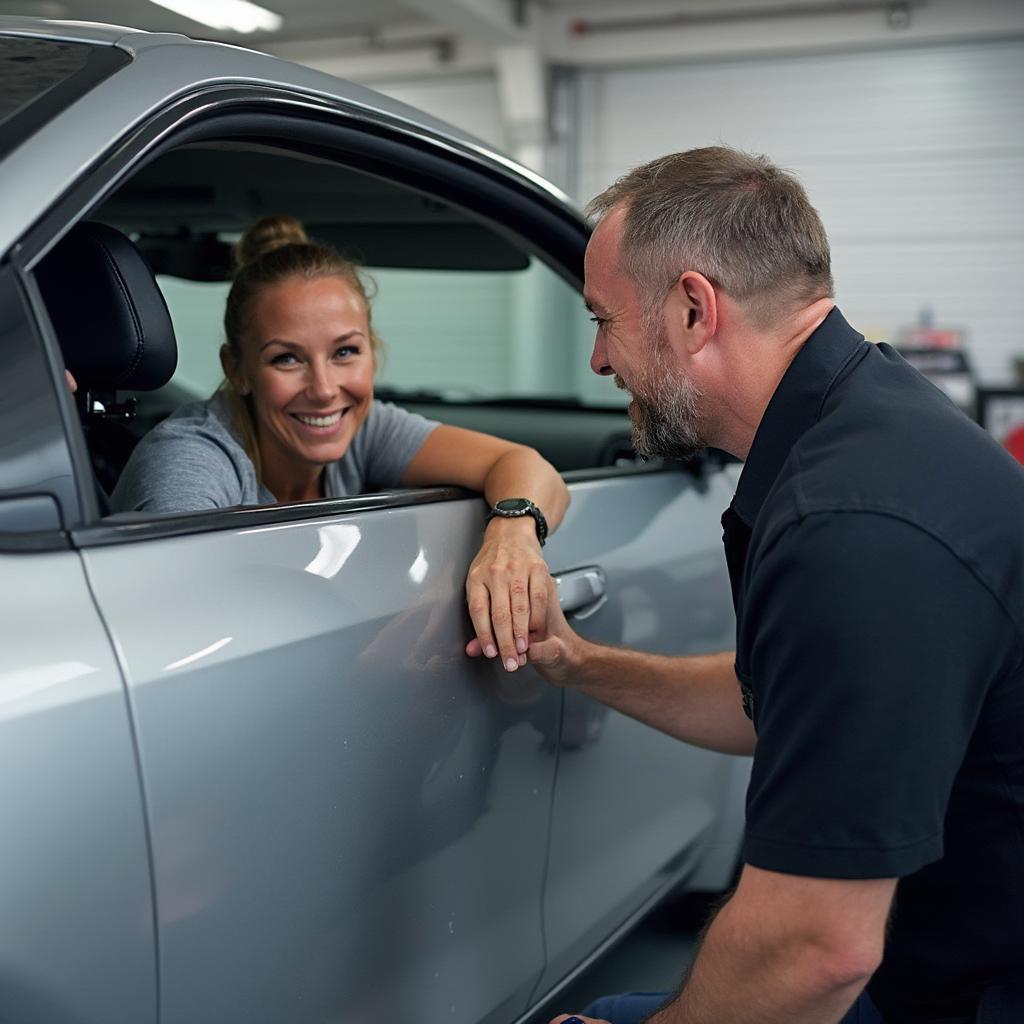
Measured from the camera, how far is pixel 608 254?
1.45 metres

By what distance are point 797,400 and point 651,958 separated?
143 centimetres

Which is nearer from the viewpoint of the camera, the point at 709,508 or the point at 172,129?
the point at 172,129

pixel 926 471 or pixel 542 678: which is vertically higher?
pixel 926 471

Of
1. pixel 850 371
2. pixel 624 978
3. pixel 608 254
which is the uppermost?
pixel 608 254

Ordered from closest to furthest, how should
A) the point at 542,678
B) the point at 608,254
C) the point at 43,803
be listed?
the point at 43,803
the point at 608,254
the point at 542,678

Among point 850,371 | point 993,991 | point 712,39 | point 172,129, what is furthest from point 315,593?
point 712,39

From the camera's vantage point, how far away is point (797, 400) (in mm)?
1330

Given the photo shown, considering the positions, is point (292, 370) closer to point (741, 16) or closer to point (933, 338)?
point (933, 338)

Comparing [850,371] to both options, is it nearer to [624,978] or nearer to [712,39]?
[624,978]

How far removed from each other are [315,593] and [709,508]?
1.17 meters

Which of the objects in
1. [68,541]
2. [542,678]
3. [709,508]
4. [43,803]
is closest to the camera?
[43,803]

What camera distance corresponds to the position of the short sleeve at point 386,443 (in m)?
2.15

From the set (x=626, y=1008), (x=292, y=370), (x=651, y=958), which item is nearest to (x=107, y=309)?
(x=292, y=370)

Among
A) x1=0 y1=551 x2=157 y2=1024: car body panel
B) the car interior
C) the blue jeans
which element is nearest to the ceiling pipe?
the car interior
